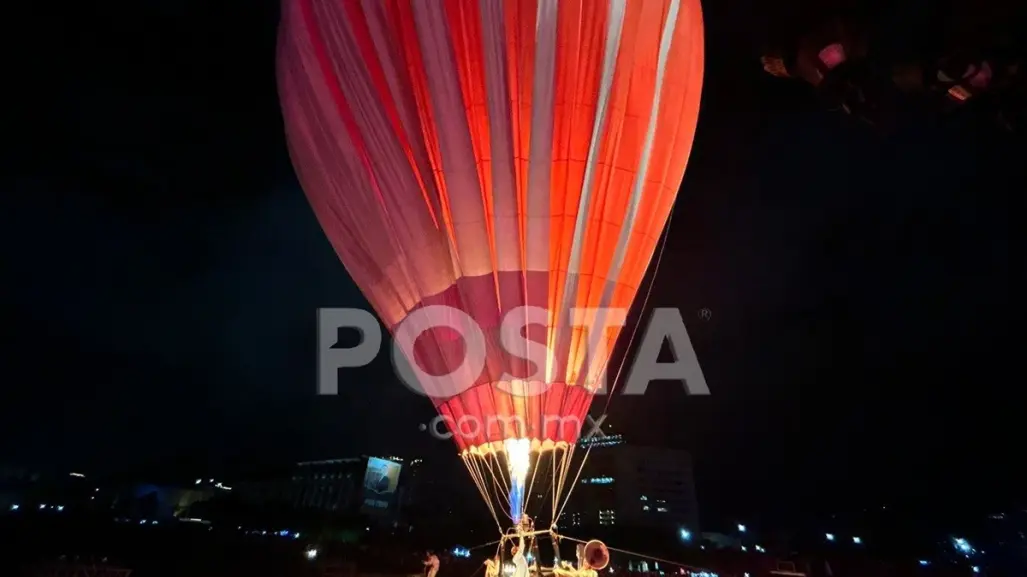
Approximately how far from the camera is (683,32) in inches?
246

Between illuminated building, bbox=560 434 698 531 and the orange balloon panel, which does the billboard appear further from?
the orange balloon panel

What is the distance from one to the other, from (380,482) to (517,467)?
56086 millimetres

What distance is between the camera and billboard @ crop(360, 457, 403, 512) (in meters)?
56.3

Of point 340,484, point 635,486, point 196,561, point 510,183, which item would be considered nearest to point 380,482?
point 340,484

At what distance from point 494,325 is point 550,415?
95 centimetres

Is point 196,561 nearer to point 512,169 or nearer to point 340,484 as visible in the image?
point 512,169

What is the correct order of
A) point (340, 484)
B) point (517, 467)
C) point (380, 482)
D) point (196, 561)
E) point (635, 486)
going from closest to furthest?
1. point (517, 467)
2. point (196, 561)
3. point (380, 482)
4. point (340, 484)
5. point (635, 486)

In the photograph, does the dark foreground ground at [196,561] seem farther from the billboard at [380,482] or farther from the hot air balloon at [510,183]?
the billboard at [380,482]

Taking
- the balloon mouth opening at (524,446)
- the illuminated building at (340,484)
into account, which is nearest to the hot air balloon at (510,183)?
the balloon mouth opening at (524,446)

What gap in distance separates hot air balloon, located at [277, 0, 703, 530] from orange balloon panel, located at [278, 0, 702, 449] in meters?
0.01

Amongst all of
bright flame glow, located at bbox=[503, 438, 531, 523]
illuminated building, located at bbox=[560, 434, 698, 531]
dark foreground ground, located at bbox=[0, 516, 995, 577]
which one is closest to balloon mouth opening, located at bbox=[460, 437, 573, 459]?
bright flame glow, located at bbox=[503, 438, 531, 523]

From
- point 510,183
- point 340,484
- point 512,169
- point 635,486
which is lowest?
point 635,486

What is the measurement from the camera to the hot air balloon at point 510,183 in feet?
18.2

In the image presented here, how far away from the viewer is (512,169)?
5.79 meters
